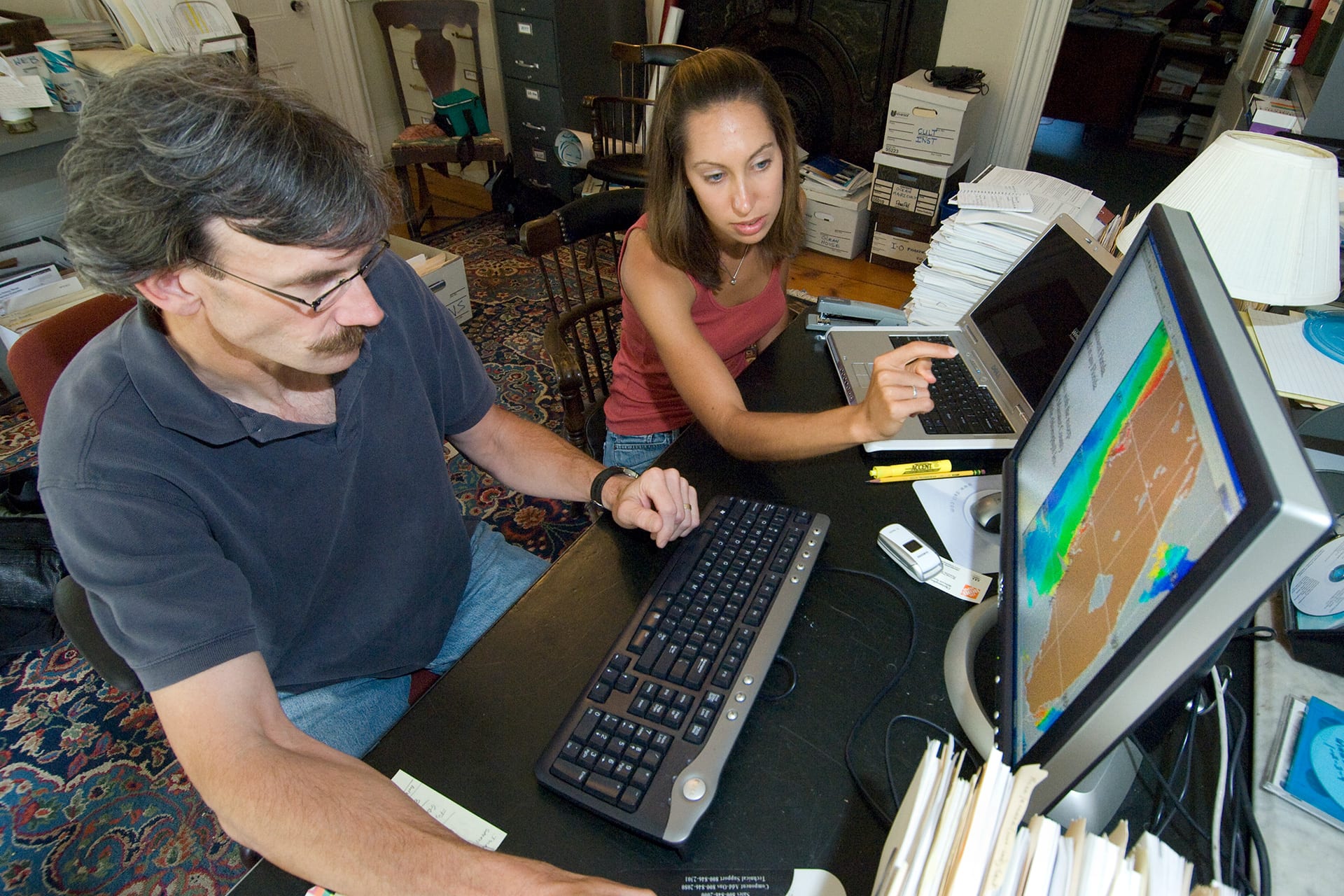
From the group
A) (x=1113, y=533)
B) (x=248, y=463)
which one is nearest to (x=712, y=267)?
(x=248, y=463)

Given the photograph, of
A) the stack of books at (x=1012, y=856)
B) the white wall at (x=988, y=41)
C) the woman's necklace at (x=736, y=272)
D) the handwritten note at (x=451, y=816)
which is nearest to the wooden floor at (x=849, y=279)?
the white wall at (x=988, y=41)

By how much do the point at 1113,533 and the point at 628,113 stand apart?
3628 millimetres

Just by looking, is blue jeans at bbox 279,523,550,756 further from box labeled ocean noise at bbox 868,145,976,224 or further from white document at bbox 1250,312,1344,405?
box labeled ocean noise at bbox 868,145,976,224

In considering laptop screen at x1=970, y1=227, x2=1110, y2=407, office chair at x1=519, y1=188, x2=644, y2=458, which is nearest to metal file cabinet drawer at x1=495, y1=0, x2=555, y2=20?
office chair at x1=519, y1=188, x2=644, y2=458

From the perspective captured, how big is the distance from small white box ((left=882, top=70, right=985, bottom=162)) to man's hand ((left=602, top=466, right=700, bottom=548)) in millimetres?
2577

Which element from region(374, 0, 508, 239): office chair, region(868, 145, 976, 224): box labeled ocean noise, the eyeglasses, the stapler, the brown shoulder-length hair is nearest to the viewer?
the eyeglasses

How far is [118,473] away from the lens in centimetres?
72

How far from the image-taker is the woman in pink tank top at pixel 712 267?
1096mm

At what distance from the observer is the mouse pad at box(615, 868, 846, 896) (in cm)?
61

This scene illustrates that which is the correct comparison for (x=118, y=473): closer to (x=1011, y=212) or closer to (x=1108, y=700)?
(x=1108, y=700)

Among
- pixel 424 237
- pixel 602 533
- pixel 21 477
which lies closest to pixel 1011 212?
pixel 602 533

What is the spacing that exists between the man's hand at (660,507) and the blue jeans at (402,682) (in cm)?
23

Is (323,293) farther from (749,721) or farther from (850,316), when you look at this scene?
(850,316)

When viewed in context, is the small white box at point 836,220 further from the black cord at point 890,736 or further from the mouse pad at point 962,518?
the black cord at point 890,736
